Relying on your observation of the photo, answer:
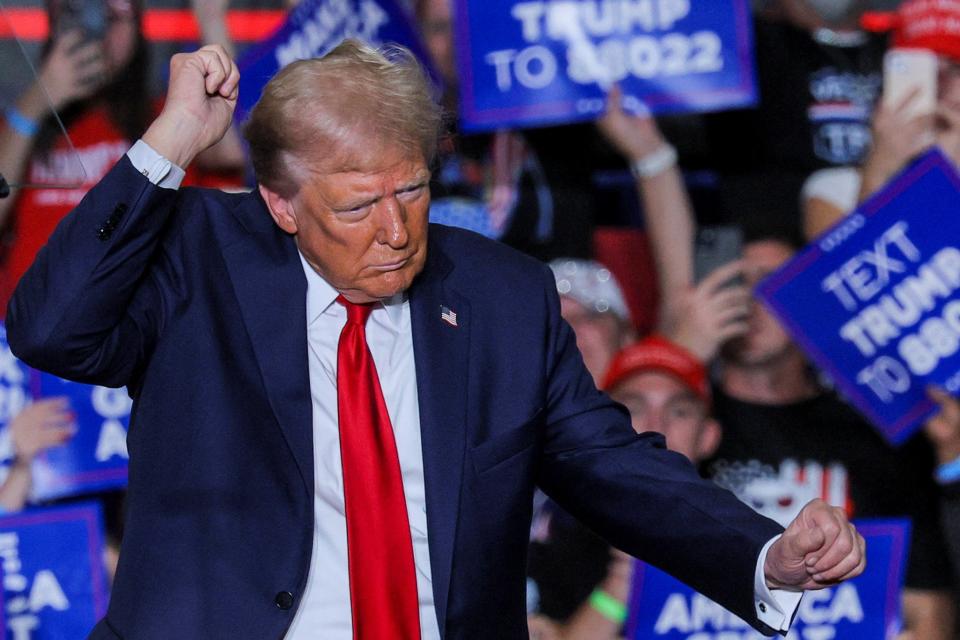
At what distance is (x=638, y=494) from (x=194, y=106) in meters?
0.72

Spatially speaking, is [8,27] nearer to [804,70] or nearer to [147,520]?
[147,520]

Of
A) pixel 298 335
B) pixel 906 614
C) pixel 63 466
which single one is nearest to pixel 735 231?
pixel 906 614

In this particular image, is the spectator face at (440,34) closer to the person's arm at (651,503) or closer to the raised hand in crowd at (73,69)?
the raised hand in crowd at (73,69)

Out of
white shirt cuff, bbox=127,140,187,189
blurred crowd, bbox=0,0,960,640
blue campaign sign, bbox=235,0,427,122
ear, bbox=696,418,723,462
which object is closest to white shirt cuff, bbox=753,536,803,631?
white shirt cuff, bbox=127,140,187,189

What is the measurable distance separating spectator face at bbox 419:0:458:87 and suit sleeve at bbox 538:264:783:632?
4.94 ft

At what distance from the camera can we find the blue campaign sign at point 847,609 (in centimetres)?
320

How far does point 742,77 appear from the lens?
314 centimetres

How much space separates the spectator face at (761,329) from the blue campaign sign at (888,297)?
120 millimetres

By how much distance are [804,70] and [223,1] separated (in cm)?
141

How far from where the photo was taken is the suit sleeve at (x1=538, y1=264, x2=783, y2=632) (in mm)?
1663

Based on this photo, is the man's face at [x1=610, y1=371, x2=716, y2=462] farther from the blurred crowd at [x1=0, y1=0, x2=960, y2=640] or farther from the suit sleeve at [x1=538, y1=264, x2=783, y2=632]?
the suit sleeve at [x1=538, y1=264, x2=783, y2=632]

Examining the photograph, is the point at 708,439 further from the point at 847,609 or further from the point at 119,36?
the point at 119,36

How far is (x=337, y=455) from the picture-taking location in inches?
63.6

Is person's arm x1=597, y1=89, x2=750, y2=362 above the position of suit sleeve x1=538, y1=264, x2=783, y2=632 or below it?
below
